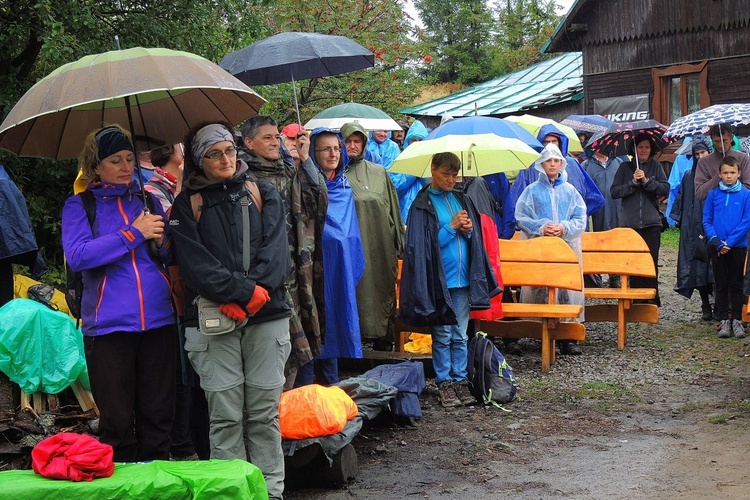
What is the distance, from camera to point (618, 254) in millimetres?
10086

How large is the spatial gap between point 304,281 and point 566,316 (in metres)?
3.23

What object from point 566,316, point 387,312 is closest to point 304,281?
point 387,312

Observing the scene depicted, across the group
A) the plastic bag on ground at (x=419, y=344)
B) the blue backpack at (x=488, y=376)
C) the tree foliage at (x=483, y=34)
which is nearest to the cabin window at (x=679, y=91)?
the plastic bag on ground at (x=419, y=344)

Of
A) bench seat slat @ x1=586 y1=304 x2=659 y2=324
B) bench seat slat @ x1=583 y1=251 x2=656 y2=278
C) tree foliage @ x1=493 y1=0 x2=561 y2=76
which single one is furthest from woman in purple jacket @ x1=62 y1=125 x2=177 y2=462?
tree foliage @ x1=493 y1=0 x2=561 y2=76

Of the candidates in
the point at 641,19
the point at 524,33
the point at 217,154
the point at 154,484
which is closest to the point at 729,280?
the point at 217,154

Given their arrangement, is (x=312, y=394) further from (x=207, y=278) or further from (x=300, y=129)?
(x=300, y=129)

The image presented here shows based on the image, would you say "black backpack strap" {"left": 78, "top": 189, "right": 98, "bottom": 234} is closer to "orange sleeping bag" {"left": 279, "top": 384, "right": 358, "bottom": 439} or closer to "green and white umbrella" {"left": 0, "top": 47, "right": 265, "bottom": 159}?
"green and white umbrella" {"left": 0, "top": 47, "right": 265, "bottom": 159}

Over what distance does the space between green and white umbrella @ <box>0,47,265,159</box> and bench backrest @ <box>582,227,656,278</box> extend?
5330mm

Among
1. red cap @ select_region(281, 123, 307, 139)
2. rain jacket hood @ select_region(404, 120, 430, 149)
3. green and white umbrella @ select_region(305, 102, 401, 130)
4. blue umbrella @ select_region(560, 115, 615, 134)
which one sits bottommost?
red cap @ select_region(281, 123, 307, 139)

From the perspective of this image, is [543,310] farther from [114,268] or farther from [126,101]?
[114,268]

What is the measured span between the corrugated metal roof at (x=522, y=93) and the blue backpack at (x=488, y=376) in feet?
61.7

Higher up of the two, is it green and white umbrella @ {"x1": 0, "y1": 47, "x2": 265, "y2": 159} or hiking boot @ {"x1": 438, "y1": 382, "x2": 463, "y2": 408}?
green and white umbrella @ {"x1": 0, "y1": 47, "x2": 265, "y2": 159}

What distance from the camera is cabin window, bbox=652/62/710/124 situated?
22625mm

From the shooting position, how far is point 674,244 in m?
18.9
